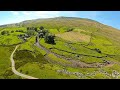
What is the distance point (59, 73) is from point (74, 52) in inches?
387

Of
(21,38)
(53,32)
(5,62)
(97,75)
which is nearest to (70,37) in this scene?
(53,32)

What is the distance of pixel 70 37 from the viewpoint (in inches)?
2021
